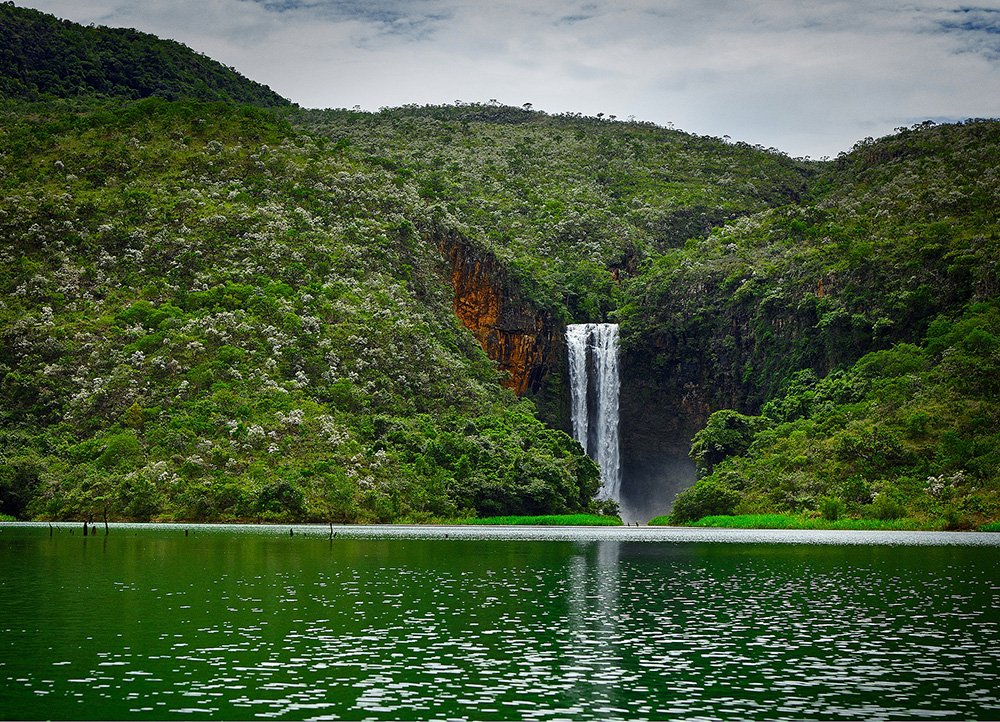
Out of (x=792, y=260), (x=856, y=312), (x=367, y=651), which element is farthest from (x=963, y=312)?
(x=367, y=651)

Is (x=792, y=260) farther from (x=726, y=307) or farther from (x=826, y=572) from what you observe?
(x=826, y=572)

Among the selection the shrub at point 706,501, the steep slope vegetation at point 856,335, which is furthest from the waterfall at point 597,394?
the shrub at point 706,501

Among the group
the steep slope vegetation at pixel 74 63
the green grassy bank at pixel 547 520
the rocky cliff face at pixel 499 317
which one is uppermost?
the steep slope vegetation at pixel 74 63

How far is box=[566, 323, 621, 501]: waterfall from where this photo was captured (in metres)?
152

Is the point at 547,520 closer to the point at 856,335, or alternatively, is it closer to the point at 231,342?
the point at 231,342

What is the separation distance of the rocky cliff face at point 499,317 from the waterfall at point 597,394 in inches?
195

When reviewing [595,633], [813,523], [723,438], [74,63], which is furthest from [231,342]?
[595,633]

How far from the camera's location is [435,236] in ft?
518

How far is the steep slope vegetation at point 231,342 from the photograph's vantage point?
106 m

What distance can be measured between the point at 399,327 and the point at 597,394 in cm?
3405

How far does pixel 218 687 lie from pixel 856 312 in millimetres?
122705

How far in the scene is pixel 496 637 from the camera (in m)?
36.4

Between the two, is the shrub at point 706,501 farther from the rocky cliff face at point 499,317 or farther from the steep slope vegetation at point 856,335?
the rocky cliff face at point 499,317

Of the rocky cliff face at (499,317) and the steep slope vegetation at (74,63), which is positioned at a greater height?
the steep slope vegetation at (74,63)
